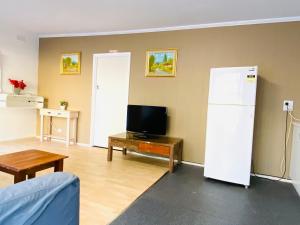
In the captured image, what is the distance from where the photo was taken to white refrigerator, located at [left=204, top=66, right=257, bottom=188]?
297cm

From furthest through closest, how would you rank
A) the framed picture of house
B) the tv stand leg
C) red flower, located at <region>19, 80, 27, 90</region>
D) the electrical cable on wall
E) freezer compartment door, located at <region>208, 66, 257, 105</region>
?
1. red flower, located at <region>19, 80, 27, 90</region>
2. the framed picture of house
3. the tv stand leg
4. the electrical cable on wall
5. freezer compartment door, located at <region>208, 66, 257, 105</region>

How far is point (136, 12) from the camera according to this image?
11.2 ft

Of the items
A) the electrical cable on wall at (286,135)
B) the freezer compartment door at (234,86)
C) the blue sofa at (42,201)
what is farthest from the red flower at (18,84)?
the electrical cable on wall at (286,135)

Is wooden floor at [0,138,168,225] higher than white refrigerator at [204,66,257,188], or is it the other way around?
white refrigerator at [204,66,257,188]

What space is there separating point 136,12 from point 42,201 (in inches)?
119

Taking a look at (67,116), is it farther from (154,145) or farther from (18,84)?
(154,145)

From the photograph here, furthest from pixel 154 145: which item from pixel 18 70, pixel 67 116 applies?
pixel 18 70

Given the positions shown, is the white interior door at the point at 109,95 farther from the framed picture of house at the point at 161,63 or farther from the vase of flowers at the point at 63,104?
the vase of flowers at the point at 63,104

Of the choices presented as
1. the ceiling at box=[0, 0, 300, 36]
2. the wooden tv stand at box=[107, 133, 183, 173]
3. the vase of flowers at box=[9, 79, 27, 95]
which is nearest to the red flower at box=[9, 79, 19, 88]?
the vase of flowers at box=[9, 79, 27, 95]

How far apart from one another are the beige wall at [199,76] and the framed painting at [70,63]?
0.39ft

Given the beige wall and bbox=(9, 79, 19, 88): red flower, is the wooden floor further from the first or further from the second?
bbox=(9, 79, 19, 88): red flower

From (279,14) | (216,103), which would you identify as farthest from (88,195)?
(279,14)

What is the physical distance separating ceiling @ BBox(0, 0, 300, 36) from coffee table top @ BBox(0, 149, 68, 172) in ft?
6.71

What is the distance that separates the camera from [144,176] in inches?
130
